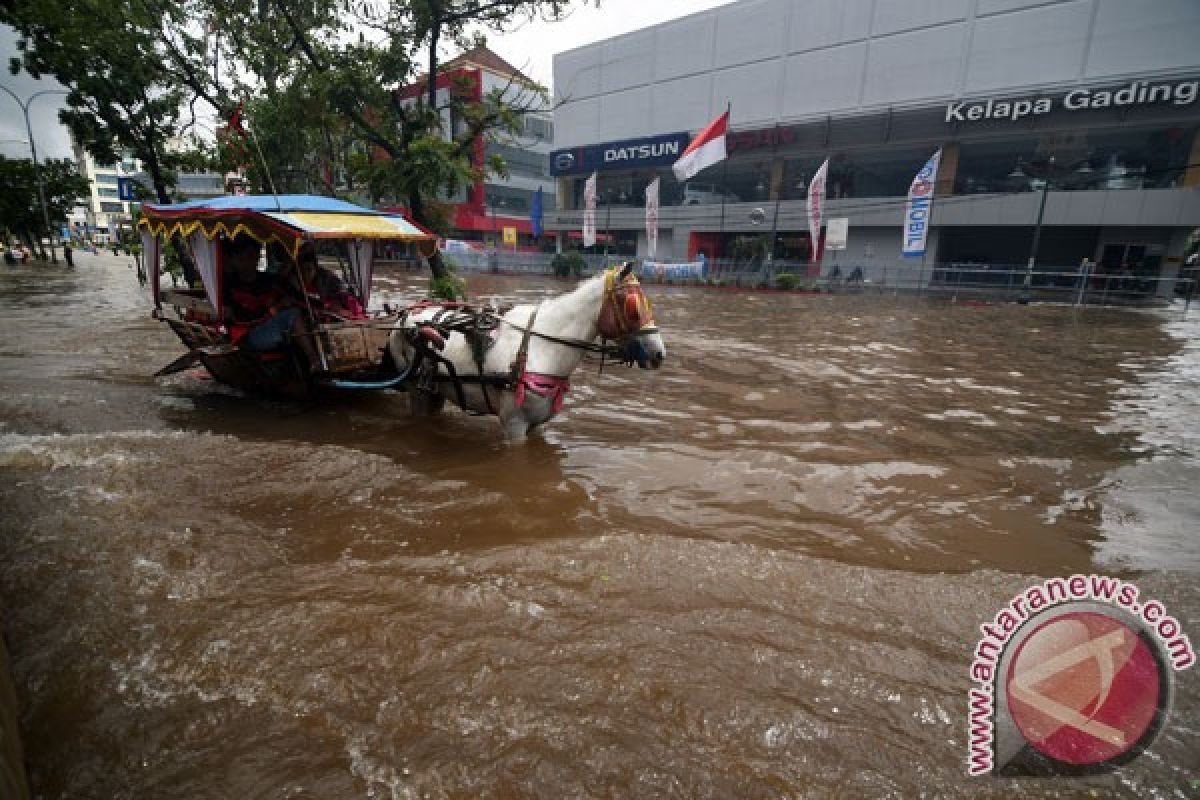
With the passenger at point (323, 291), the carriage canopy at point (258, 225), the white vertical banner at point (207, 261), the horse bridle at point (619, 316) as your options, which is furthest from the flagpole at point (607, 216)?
the horse bridle at point (619, 316)

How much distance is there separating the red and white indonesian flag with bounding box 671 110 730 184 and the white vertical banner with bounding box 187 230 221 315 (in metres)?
19.4

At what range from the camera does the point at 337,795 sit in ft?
5.90

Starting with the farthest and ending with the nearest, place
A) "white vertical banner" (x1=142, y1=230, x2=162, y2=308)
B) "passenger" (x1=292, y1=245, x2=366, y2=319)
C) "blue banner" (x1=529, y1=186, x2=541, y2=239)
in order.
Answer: "blue banner" (x1=529, y1=186, x2=541, y2=239) < "white vertical banner" (x1=142, y1=230, x2=162, y2=308) < "passenger" (x1=292, y1=245, x2=366, y2=319)

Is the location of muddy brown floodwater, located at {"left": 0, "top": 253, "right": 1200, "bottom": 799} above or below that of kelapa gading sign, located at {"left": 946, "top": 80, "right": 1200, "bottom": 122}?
below

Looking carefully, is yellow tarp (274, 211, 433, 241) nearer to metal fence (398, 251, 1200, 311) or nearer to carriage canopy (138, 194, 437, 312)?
carriage canopy (138, 194, 437, 312)

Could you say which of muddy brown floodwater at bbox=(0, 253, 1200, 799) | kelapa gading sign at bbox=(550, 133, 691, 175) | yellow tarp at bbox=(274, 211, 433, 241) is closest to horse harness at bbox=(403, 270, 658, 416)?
muddy brown floodwater at bbox=(0, 253, 1200, 799)

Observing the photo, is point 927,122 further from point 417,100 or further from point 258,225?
point 258,225

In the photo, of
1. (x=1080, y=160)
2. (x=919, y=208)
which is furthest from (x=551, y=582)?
(x=1080, y=160)

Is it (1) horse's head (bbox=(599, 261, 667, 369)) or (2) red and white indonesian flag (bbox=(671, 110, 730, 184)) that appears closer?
(1) horse's head (bbox=(599, 261, 667, 369))

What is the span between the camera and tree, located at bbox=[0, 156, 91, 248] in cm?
3316

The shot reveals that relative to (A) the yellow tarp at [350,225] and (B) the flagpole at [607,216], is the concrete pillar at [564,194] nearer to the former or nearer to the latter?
(B) the flagpole at [607,216]

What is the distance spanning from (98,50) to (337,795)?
14.9 metres

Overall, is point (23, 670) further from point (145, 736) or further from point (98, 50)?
point (98, 50)

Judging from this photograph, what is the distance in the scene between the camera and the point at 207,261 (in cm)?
541
